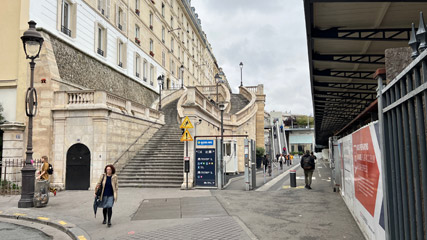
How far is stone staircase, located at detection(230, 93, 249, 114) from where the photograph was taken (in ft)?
114

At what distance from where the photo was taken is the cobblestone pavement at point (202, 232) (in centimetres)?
686

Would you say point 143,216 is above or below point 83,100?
below

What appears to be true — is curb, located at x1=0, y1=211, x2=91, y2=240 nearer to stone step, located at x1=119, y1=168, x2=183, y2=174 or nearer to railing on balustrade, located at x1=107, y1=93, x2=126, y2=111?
stone step, located at x1=119, y1=168, x2=183, y2=174

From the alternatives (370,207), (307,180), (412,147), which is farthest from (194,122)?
(412,147)

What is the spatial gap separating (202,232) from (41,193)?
21.8ft

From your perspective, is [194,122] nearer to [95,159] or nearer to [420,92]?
[95,159]

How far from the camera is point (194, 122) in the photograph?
16172mm

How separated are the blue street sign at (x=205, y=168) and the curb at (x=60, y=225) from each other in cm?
729

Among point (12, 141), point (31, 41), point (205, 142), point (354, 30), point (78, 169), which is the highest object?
point (31, 41)

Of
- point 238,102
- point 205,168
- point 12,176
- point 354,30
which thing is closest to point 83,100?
point 12,176

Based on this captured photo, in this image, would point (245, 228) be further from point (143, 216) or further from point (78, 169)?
point (78, 169)

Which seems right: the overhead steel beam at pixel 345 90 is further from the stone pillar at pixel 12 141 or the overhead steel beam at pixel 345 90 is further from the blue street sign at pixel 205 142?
the stone pillar at pixel 12 141

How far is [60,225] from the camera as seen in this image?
27.0ft

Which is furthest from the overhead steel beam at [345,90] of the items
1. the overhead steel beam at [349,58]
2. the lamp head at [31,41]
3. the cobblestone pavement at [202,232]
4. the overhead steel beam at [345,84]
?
the lamp head at [31,41]
